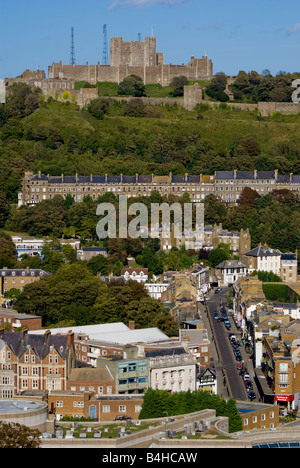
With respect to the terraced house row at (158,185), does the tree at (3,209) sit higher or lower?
lower

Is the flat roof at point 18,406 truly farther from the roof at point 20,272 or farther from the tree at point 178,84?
the tree at point 178,84

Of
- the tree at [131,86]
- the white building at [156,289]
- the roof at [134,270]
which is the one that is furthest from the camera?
the tree at [131,86]

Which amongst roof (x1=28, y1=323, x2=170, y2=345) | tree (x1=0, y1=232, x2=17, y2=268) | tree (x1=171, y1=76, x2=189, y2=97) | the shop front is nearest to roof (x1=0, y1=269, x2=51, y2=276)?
tree (x1=0, y1=232, x2=17, y2=268)

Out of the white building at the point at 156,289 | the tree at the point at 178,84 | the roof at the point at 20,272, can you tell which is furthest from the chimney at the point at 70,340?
the tree at the point at 178,84

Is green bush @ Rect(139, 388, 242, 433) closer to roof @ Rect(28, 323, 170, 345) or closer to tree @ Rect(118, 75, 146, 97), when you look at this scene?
roof @ Rect(28, 323, 170, 345)

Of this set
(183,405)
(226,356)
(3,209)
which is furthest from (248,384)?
(3,209)

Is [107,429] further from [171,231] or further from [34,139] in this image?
[34,139]
